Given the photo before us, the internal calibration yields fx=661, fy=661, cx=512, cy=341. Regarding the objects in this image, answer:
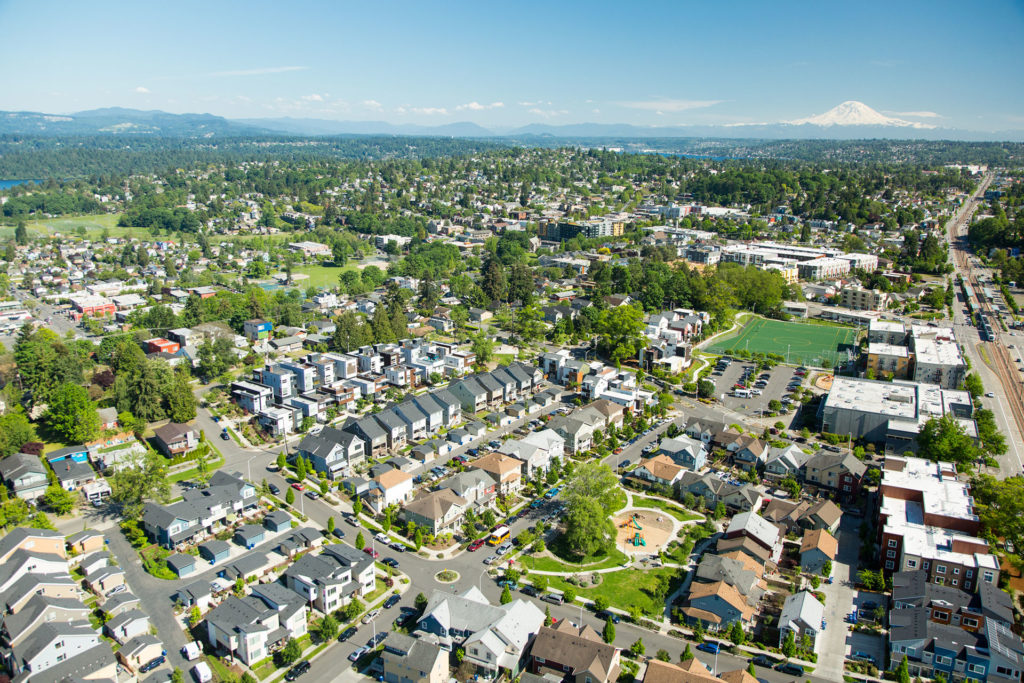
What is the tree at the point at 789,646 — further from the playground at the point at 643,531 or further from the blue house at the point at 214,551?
the blue house at the point at 214,551

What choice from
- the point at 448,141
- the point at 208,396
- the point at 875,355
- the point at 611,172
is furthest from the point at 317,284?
the point at 448,141

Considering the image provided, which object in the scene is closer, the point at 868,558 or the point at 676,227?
the point at 868,558

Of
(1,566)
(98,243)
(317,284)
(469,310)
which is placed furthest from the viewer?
(98,243)

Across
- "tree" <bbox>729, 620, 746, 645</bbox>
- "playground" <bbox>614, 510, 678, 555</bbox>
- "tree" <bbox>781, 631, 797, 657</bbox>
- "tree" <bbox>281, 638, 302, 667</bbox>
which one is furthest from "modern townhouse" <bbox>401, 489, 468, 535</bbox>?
"tree" <bbox>781, 631, 797, 657</bbox>

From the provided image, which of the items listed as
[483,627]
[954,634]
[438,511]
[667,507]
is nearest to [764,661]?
[954,634]

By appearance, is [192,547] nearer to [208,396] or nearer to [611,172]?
[208,396]

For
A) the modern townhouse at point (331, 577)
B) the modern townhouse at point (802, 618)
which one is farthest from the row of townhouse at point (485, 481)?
the modern townhouse at point (802, 618)

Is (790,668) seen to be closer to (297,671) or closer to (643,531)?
(643,531)
